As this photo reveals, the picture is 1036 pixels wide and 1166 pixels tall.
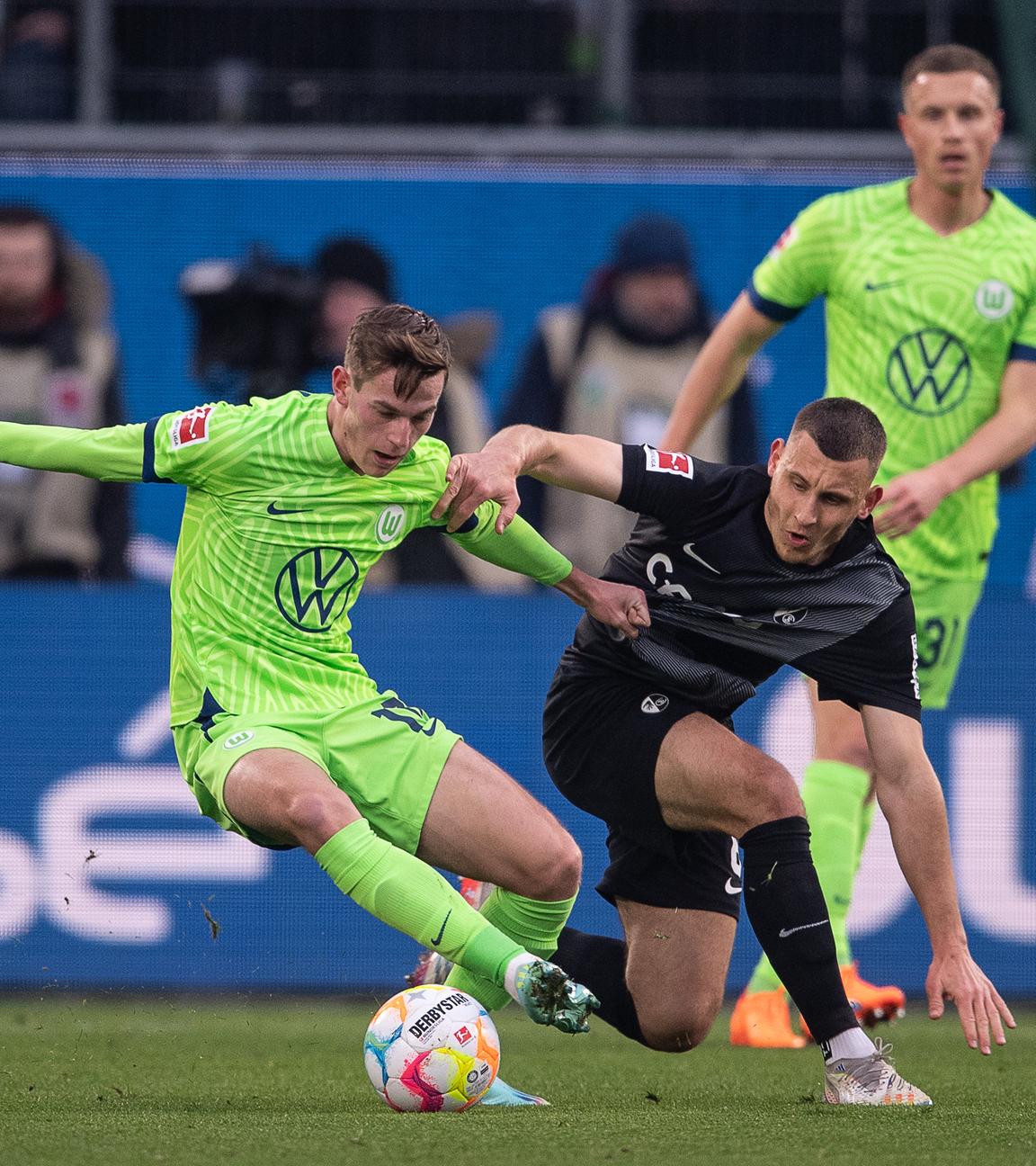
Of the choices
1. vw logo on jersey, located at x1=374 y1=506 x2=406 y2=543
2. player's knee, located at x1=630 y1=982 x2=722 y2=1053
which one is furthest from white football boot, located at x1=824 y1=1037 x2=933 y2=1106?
vw logo on jersey, located at x1=374 y1=506 x2=406 y2=543

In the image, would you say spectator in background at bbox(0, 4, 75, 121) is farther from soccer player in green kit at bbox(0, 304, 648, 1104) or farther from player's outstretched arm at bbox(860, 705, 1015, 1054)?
player's outstretched arm at bbox(860, 705, 1015, 1054)

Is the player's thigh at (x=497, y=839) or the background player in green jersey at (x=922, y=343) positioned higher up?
the background player in green jersey at (x=922, y=343)

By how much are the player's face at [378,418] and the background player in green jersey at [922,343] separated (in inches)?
55.8

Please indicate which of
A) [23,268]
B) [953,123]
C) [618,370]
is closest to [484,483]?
[953,123]

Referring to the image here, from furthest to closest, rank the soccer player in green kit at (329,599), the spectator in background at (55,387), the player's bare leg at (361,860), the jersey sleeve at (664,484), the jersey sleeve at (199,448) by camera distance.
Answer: the spectator in background at (55,387) < the jersey sleeve at (664,484) < the jersey sleeve at (199,448) < the soccer player in green kit at (329,599) < the player's bare leg at (361,860)

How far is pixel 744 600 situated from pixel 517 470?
721mm

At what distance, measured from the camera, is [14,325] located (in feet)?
27.6

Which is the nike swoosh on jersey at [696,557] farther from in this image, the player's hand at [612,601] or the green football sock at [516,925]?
the green football sock at [516,925]

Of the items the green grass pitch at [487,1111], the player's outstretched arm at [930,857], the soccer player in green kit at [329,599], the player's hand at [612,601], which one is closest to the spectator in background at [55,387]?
the green grass pitch at [487,1111]

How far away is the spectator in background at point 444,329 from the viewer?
27.9 feet

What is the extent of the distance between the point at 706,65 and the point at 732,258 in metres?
2.24

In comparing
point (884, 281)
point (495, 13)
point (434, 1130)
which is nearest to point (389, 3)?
point (495, 13)

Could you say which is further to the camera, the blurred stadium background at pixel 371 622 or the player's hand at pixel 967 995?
the blurred stadium background at pixel 371 622

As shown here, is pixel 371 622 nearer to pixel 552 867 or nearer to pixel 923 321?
pixel 923 321
